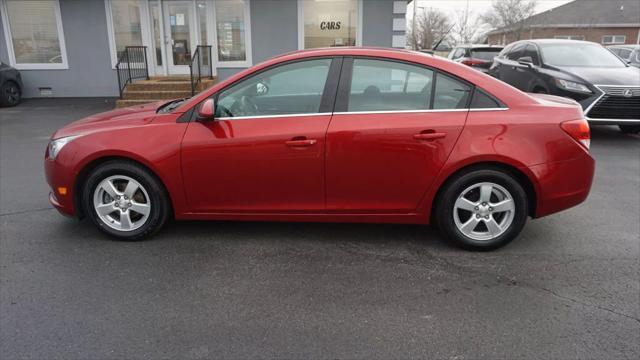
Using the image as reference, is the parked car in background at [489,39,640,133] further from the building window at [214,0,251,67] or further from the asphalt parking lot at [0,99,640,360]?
the building window at [214,0,251,67]

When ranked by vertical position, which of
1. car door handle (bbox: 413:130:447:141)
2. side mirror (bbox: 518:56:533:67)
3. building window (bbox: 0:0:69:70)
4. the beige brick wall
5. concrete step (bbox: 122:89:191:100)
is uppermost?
the beige brick wall

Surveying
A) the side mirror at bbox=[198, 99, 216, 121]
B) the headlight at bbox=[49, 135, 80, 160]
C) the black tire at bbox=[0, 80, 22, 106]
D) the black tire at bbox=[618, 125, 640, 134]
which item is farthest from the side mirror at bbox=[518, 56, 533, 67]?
the black tire at bbox=[0, 80, 22, 106]

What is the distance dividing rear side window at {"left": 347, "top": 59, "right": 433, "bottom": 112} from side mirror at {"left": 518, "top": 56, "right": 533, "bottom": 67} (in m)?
6.50

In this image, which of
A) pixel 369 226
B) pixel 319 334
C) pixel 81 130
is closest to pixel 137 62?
pixel 81 130

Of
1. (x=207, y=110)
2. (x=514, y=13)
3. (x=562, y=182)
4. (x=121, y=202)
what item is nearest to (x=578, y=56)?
(x=562, y=182)

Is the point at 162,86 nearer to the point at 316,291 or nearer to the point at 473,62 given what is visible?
the point at 473,62

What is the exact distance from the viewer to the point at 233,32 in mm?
13102

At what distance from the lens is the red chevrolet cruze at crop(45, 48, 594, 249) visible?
3701 mm

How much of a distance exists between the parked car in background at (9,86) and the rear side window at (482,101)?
1295cm

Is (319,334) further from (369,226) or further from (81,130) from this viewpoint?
(81,130)

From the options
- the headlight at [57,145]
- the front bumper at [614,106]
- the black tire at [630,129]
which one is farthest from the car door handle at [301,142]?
the black tire at [630,129]

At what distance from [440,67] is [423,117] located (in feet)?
1.46

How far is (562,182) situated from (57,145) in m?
4.15

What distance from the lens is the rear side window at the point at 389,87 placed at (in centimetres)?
380
